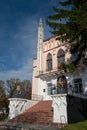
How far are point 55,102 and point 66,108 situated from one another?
4.76 ft

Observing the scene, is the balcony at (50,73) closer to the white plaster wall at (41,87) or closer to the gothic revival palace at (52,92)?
the gothic revival palace at (52,92)

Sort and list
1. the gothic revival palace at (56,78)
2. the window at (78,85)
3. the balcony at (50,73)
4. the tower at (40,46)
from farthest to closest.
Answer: the tower at (40,46) < the balcony at (50,73) < the window at (78,85) < the gothic revival palace at (56,78)

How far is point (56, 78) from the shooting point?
28.2 metres

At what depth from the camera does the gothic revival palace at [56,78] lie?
62.8 ft

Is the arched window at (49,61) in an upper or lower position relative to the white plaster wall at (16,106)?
upper

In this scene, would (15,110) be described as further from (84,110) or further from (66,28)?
(66,28)

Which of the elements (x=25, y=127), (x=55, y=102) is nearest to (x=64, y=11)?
(x=55, y=102)

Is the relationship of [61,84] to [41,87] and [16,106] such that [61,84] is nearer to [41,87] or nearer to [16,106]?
[41,87]

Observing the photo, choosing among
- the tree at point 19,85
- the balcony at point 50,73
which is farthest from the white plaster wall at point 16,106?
the tree at point 19,85

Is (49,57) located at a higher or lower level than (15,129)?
higher

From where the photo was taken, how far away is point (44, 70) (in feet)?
100

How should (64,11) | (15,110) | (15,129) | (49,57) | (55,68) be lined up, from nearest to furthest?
(64,11) < (15,129) < (15,110) < (55,68) < (49,57)

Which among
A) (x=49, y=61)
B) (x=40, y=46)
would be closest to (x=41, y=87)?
(x=49, y=61)

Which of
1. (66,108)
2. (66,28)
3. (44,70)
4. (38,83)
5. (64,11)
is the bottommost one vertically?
(66,108)
